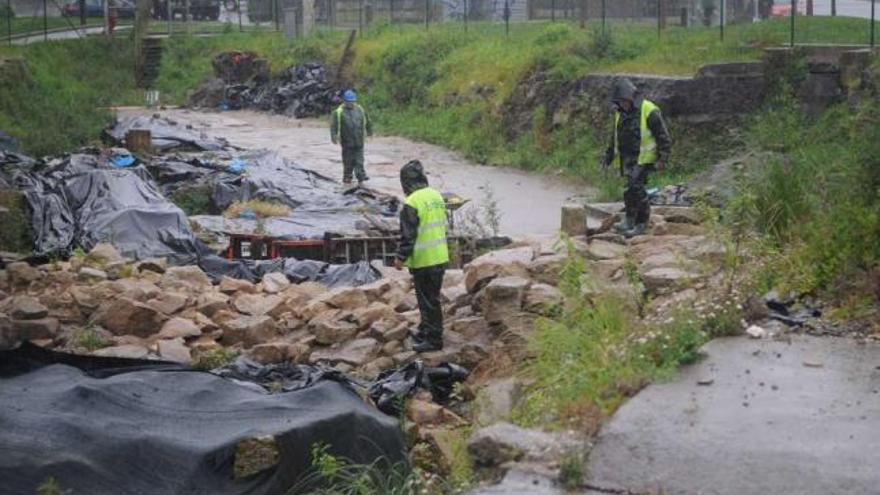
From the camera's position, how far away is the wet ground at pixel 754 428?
7.98m

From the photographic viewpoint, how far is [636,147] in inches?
650

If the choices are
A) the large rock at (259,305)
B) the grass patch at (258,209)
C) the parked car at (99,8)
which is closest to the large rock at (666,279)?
the large rock at (259,305)

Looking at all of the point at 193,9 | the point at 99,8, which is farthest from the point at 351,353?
the point at 99,8

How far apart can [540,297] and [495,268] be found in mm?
1125

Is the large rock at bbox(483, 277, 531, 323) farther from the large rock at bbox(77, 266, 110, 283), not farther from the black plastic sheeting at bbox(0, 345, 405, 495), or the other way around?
the large rock at bbox(77, 266, 110, 283)

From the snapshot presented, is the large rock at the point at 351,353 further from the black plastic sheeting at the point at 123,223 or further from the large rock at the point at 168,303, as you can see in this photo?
the black plastic sheeting at the point at 123,223

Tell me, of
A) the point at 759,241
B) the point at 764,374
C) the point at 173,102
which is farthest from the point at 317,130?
the point at 764,374

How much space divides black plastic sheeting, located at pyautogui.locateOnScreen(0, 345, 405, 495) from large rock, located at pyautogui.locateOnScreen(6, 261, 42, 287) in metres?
5.07

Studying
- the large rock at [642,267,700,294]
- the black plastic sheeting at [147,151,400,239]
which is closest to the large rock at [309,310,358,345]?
the large rock at [642,267,700,294]

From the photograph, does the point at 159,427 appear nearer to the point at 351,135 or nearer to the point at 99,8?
the point at 351,135

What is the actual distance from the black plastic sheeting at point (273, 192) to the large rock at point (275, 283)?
2.65m

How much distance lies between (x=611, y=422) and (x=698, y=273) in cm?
374

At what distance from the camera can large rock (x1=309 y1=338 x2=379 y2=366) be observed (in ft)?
45.6

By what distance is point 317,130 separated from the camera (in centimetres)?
3516
